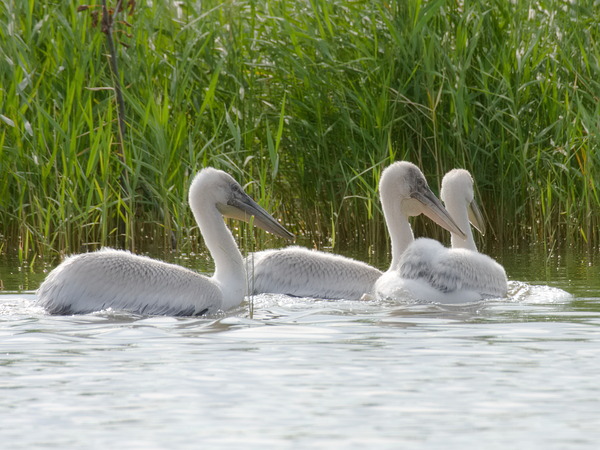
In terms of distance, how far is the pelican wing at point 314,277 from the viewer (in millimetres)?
7797

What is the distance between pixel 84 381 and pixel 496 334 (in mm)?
1971

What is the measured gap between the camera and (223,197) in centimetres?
758

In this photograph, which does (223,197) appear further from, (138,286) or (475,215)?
(475,215)

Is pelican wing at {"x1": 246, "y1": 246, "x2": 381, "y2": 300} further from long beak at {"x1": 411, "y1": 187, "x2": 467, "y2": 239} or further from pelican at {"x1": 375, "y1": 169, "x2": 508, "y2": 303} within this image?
long beak at {"x1": 411, "y1": 187, "x2": 467, "y2": 239}

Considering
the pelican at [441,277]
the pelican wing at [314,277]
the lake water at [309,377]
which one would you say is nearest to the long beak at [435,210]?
the pelican wing at [314,277]

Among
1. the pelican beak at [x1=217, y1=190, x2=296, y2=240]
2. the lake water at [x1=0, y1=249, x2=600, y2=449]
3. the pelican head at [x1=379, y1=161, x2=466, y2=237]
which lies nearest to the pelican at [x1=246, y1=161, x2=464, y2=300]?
the pelican head at [x1=379, y1=161, x2=466, y2=237]

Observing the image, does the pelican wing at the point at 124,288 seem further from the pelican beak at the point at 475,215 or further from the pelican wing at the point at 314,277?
the pelican beak at the point at 475,215

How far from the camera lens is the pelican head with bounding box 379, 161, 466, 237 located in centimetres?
823

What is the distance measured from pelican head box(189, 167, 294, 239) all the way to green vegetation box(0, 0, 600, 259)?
1466 mm

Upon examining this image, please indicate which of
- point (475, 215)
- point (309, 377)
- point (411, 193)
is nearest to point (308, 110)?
point (475, 215)

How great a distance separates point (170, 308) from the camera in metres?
6.81

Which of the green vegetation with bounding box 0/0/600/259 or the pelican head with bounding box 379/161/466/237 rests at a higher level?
the green vegetation with bounding box 0/0/600/259

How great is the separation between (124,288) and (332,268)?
1.57 m

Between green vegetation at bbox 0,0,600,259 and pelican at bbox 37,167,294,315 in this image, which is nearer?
pelican at bbox 37,167,294,315
